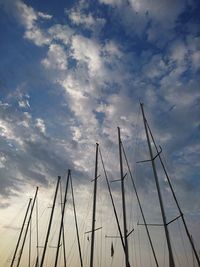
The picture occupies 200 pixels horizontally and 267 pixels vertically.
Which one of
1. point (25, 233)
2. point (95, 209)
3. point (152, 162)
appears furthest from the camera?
point (25, 233)

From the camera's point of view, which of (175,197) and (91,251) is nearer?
(175,197)

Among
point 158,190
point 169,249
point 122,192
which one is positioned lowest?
point 169,249

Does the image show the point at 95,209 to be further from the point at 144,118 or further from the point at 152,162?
the point at 144,118

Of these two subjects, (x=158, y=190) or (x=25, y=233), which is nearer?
(x=158, y=190)

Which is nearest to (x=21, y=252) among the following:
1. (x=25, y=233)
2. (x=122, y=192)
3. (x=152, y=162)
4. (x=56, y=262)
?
(x=25, y=233)

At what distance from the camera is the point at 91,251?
25250mm

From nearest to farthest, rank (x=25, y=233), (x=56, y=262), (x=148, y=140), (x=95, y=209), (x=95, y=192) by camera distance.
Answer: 1. (x=148, y=140)
2. (x=95, y=209)
3. (x=95, y=192)
4. (x=56, y=262)
5. (x=25, y=233)

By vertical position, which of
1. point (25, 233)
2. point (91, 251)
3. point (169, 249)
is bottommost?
point (169, 249)

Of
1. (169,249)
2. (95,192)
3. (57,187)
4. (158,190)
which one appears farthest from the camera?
(57,187)

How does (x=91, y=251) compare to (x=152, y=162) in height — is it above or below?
below

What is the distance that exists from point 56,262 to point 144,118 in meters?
23.1

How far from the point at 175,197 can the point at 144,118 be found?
32.6ft

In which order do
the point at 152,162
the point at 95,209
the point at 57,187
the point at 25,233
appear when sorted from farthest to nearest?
1. the point at 25,233
2. the point at 57,187
3. the point at 95,209
4. the point at 152,162

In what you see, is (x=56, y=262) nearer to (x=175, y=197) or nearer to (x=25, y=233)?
(x=25, y=233)
